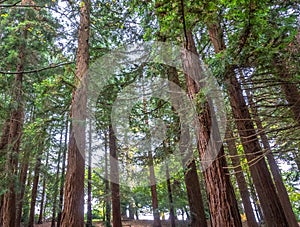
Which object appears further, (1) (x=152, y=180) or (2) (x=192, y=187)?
(1) (x=152, y=180)

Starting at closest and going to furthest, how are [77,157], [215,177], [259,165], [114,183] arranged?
[215,177] < [77,157] < [259,165] < [114,183]

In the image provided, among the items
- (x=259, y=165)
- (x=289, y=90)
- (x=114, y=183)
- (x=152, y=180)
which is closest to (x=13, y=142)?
(x=114, y=183)

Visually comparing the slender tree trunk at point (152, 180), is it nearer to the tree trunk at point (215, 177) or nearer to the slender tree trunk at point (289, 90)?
the tree trunk at point (215, 177)

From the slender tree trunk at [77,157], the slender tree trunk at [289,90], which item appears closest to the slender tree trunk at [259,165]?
the slender tree trunk at [289,90]

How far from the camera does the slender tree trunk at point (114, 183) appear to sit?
8586mm

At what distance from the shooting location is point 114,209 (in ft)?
28.7

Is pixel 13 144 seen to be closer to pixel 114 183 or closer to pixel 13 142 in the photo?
pixel 13 142

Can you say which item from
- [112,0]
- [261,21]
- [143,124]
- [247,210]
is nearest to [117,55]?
[112,0]

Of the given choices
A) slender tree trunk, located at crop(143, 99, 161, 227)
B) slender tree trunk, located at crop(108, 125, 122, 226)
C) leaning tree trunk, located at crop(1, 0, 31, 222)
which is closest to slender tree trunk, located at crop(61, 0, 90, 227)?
slender tree trunk, located at crop(143, 99, 161, 227)

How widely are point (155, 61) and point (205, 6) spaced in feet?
7.06

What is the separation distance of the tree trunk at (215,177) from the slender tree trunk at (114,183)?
481 centimetres

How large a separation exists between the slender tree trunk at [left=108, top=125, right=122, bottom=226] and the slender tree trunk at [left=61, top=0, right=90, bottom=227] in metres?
2.89

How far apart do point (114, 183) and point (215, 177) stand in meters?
7.07

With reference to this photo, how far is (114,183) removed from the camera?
30.7ft
